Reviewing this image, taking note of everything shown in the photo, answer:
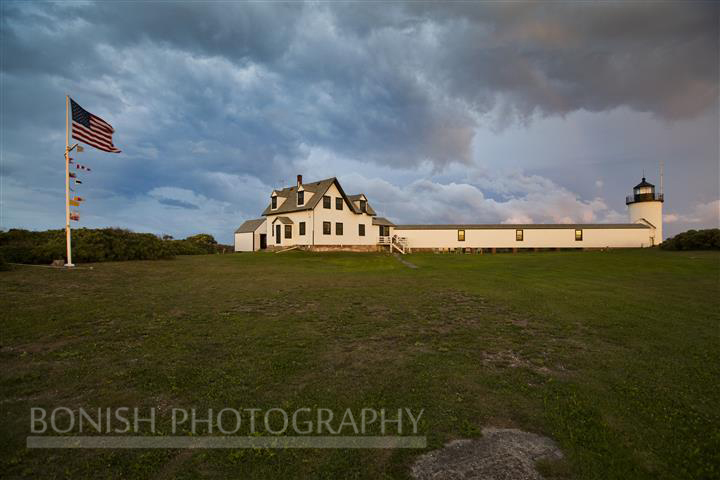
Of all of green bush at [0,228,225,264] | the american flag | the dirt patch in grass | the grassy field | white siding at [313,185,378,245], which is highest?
the american flag

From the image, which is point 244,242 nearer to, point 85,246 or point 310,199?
point 310,199

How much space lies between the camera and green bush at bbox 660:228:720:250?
35.7 meters

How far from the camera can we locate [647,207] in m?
48.0

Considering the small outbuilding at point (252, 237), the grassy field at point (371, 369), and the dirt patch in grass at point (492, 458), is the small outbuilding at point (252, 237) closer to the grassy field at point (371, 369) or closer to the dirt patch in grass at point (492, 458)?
the grassy field at point (371, 369)

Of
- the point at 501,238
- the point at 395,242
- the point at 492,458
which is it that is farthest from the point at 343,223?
the point at 492,458

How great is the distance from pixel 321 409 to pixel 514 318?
23.0 ft

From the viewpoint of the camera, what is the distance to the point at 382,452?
142 inches

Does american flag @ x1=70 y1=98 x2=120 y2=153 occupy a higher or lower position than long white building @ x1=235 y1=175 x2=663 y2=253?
higher

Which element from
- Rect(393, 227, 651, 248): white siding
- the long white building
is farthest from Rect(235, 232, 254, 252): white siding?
Rect(393, 227, 651, 248): white siding

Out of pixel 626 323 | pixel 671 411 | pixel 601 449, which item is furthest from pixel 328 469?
pixel 626 323

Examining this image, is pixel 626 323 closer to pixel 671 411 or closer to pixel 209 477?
pixel 671 411

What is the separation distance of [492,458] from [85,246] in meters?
23.3

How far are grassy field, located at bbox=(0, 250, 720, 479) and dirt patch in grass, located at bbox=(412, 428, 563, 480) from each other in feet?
0.49

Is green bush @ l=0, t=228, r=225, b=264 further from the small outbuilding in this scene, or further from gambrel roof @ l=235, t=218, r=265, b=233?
gambrel roof @ l=235, t=218, r=265, b=233
